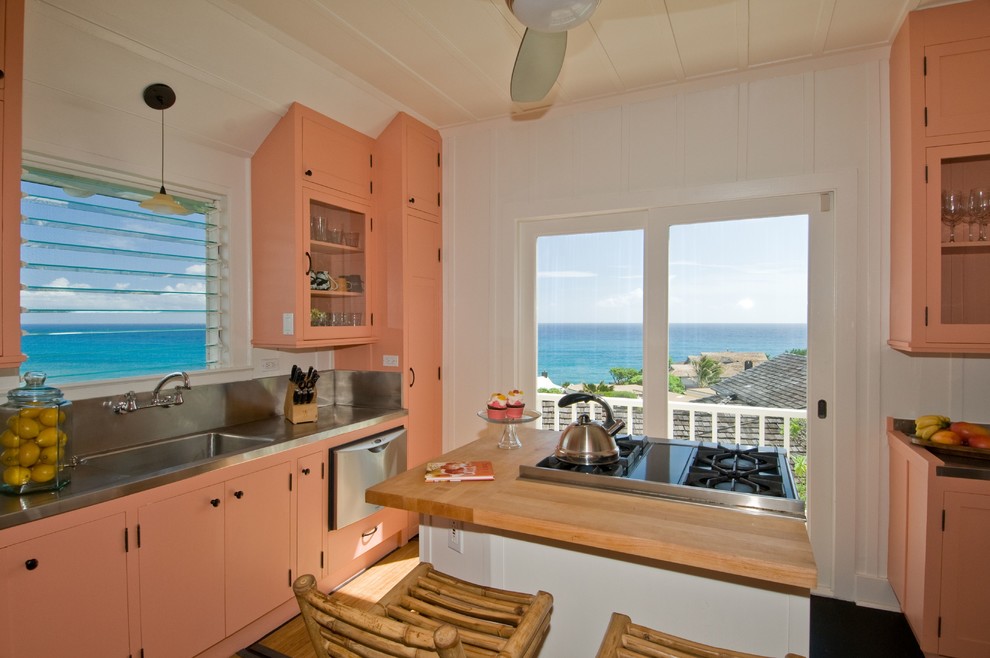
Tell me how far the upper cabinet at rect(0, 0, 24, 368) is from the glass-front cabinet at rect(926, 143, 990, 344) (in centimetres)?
341

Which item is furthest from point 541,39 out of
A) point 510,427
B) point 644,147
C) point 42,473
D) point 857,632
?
point 857,632

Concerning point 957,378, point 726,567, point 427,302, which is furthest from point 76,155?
point 957,378

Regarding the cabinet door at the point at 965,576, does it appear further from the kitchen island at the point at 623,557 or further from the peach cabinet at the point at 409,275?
the peach cabinet at the point at 409,275

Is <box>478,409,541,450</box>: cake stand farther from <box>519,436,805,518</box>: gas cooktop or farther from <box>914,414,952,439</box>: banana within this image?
<box>914,414,952,439</box>: banana

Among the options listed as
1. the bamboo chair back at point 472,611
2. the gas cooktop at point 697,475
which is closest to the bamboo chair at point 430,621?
the bamboo chair back at point 472,611

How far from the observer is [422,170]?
3430mm

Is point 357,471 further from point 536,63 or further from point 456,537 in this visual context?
point 536,63

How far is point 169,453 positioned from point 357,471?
88cm

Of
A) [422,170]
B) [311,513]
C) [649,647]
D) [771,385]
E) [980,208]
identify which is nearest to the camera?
[649,647]

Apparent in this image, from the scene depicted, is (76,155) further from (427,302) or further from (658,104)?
(658,104)

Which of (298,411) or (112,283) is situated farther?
(298,411)

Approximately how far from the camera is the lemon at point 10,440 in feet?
5.59

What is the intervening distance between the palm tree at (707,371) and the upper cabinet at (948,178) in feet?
2.80

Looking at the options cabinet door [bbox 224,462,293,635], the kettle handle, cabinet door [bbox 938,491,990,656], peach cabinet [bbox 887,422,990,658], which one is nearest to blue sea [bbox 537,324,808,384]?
peach cabinet [bbox 887,422,990,658]
